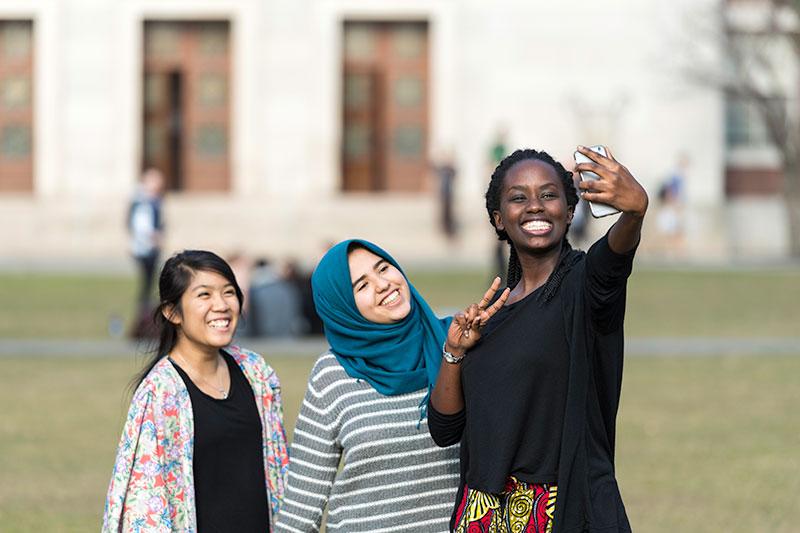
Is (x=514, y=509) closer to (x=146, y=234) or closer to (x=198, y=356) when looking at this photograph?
(x=198, y=356)

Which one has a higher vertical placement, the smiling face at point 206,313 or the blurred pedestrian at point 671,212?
the smiling face at point 206,313

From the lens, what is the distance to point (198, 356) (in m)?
5.59

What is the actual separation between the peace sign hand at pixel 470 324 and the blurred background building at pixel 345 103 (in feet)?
103

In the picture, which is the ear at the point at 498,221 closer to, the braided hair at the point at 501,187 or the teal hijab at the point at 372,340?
the braided hair at the point at 501,187

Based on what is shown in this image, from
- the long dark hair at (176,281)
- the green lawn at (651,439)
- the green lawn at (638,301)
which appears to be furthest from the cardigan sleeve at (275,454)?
the green lawn at (638,301)

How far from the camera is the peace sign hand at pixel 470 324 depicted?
4582mm

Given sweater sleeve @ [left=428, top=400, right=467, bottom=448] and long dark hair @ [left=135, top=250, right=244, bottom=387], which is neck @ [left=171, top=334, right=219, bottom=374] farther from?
sweater sleeve @ [left=428, top=400, right=467, bottom=448]

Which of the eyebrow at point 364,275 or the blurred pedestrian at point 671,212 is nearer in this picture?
the eyebrow at point 364,275

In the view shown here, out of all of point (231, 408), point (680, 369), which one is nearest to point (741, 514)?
point (231, 408)

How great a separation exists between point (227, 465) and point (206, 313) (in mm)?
514

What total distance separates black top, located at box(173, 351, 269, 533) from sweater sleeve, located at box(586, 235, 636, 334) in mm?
1490

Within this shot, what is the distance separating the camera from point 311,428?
17.0 ft

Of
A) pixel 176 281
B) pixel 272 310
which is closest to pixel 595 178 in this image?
pixel 176 281

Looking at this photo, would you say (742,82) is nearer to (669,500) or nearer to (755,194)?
(755,194)
